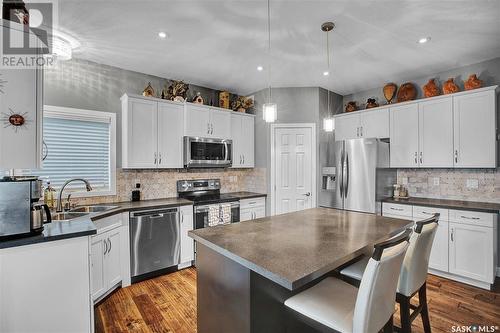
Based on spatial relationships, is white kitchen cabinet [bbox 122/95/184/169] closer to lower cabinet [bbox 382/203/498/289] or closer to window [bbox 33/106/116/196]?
window [bbox 33/106/116/196]

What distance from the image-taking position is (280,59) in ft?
10.8

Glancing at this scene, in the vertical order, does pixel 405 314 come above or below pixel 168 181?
below

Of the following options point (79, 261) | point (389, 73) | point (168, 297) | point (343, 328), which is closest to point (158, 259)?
point (168, 297)

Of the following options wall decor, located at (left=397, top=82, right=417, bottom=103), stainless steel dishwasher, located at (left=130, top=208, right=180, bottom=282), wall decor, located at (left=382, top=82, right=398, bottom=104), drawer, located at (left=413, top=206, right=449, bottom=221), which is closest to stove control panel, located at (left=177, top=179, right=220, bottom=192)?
stainless steel dishwasher, located at (left=130, top=208, right=180, bottom=282)

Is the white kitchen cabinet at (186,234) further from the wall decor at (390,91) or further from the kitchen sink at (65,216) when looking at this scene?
the wall decor at (390,91)

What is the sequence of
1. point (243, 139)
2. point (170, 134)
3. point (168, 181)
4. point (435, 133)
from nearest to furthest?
point (435, 133) < point (170, 134) < point (168, 181) < point (243, 139)

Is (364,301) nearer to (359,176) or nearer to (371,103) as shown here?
(359,176)

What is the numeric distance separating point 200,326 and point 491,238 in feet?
10.7

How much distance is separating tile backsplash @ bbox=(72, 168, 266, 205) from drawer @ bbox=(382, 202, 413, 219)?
193 cm

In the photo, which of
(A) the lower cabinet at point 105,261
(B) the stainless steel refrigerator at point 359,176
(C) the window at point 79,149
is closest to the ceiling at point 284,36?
(C) the window at point 79,149

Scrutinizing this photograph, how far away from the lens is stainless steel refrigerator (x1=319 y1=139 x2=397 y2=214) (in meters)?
3.74

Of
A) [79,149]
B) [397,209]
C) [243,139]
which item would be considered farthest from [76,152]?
[397,209]

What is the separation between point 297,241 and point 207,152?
2.69 metres

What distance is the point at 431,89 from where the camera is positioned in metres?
3.58
